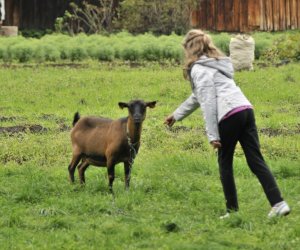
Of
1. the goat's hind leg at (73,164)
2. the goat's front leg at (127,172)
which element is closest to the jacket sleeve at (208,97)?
the goat's front leg at (127,172)

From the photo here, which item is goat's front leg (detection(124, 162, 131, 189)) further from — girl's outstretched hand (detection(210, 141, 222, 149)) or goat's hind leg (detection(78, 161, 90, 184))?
girl's outstretched hand (detection(210, 141, 222, 149))

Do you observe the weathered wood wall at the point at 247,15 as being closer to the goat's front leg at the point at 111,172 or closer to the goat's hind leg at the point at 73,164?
the goat's hind leg at the point at 73,164

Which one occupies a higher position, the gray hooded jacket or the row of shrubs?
the gray hooded jacket

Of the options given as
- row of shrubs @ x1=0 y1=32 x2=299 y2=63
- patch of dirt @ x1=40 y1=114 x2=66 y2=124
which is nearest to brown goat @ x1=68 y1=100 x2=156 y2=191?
patch of dirt @ x1=40 y1=114 x2=66 y2=124

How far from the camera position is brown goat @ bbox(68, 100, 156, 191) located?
1034 cm

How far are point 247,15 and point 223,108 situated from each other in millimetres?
27762

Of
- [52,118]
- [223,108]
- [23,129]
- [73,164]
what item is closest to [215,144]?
[223,108]

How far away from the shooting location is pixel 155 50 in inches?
1045

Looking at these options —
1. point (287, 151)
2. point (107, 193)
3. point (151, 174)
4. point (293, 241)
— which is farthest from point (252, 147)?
point (287, 151)

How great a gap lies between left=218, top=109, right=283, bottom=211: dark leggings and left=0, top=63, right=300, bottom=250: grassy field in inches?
13.4

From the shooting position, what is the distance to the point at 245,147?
9.22 meters

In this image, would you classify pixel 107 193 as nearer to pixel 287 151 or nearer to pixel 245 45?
pixel 287 151

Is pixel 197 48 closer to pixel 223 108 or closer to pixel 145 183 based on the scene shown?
pixel 223 108

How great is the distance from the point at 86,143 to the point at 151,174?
1.19 metres
